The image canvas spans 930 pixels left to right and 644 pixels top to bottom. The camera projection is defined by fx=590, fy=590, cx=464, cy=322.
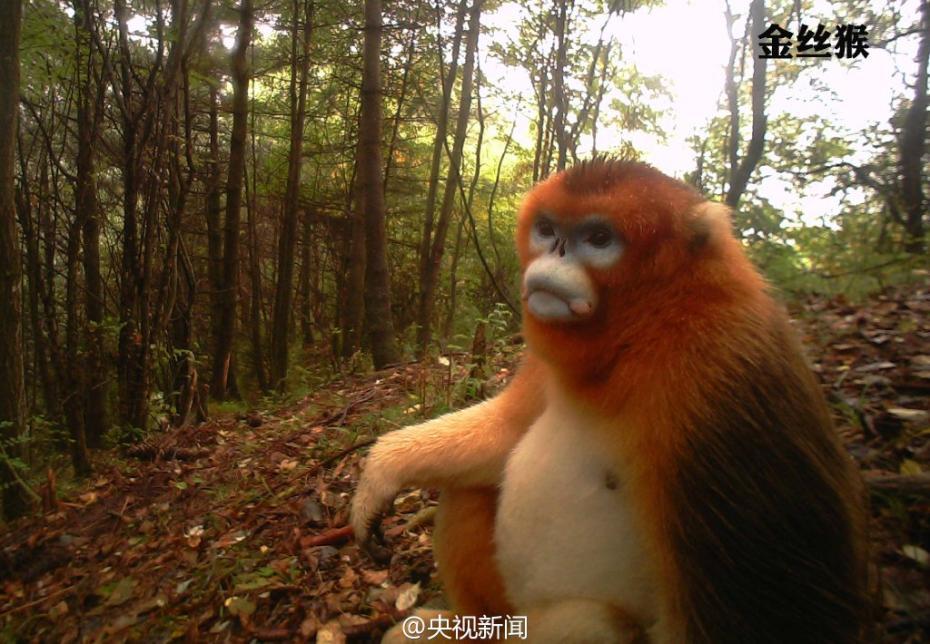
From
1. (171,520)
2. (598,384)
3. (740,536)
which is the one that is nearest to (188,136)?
(171,520)

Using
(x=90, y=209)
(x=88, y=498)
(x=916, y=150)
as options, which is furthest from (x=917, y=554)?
(x=90, y=209)

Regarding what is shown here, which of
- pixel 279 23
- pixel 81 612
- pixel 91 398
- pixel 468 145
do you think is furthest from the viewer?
pixel 468 145

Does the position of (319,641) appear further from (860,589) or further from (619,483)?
(860,589)

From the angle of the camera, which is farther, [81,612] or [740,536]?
[81,612]

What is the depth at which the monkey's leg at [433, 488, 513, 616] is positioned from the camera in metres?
1.93

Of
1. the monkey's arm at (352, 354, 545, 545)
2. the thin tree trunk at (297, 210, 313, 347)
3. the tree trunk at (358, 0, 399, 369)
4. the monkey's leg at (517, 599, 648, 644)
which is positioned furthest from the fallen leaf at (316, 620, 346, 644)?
the thin tree trunk at (297, 210, 313, 347)

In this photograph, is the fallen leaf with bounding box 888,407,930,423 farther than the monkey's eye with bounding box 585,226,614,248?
Yes

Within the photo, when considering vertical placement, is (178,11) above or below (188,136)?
above

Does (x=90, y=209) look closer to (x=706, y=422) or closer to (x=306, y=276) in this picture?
(x=706, y=422)

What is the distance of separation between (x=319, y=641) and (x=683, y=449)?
1.66 metres

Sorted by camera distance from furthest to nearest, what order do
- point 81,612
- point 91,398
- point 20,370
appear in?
point 91,398, point 20,370, point 81,612

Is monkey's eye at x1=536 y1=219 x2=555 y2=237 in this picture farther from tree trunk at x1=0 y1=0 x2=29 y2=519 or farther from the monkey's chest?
tree trunk at x1=0 y1=0 x2=29 y2=519

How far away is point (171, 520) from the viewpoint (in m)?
3.75

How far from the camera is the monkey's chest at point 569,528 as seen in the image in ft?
5.30
